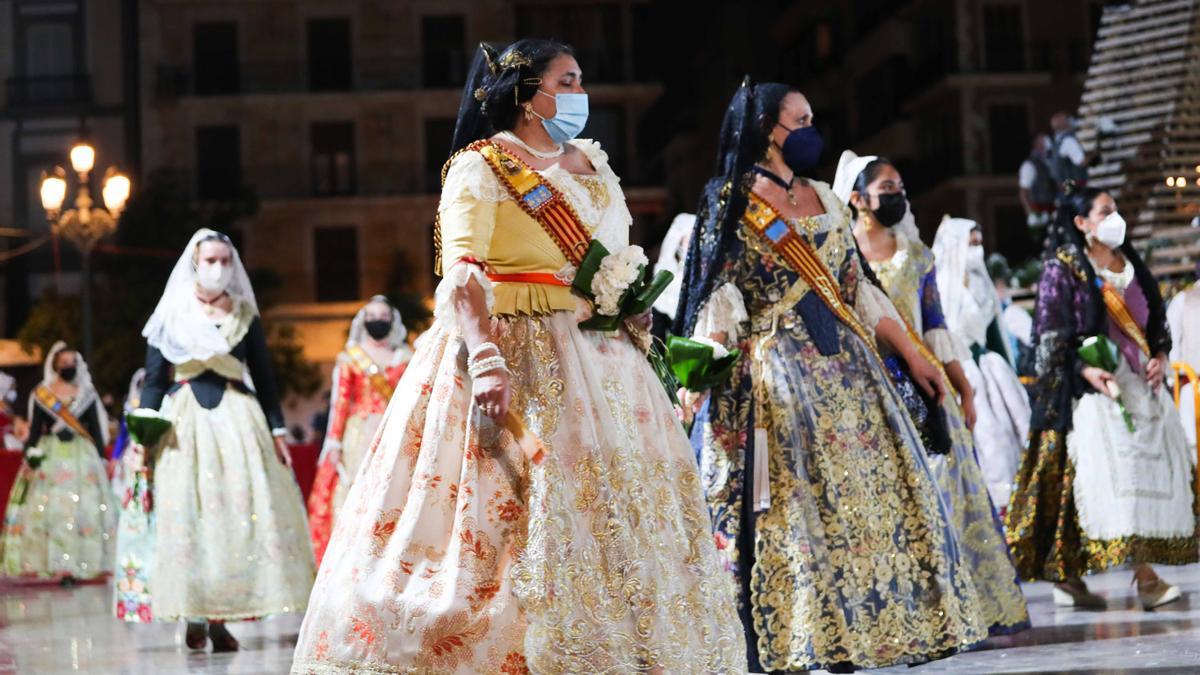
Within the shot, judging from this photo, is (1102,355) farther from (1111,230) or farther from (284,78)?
(284,78)

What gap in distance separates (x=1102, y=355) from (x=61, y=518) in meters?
10.5

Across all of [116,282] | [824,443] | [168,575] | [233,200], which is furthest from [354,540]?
[233,200]

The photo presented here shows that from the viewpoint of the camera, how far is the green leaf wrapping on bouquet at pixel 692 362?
612cm

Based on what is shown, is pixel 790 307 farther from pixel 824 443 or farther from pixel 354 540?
pixel 354 540

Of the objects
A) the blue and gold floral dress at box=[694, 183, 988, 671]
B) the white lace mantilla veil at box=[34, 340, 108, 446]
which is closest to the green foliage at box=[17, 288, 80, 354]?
the white lace mantilla veil at box=[34, 340, 108, 446]

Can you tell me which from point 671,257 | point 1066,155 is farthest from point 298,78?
point 671,257

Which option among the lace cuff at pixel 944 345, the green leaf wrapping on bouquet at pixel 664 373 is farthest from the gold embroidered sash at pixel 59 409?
the green leaf wrapping on bouquet at pixel 664 373

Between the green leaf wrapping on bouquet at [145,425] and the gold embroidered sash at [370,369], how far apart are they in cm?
338

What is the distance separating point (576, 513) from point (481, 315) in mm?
587

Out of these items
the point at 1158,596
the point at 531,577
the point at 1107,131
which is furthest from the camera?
the point at 1107,131

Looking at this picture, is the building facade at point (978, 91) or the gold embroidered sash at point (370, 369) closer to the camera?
the gold embroidered sash at point (370, 369)

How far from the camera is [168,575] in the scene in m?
9.22

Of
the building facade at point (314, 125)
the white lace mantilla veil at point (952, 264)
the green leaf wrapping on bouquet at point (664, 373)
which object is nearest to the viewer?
the green leaf wrapping on bouquet at point (664, 373)

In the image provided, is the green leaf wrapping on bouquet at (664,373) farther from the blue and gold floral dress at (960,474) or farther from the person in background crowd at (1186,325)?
the person in background crowd at (1186,325)
